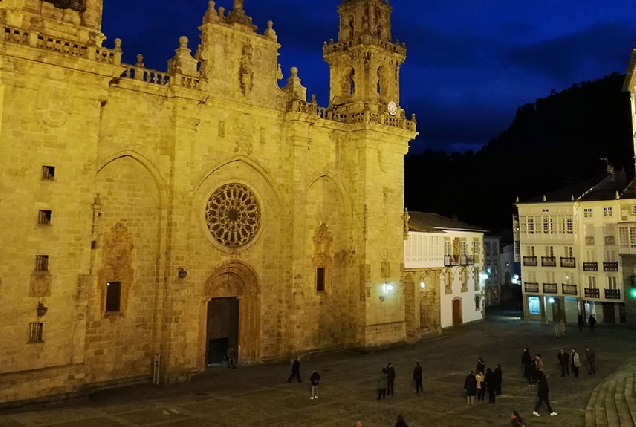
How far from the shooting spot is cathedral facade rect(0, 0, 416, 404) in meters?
17.6

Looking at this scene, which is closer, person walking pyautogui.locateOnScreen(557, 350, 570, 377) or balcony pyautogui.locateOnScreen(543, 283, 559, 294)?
person walking pyautogui.locateOnScreen(557, 350, 570, 377)

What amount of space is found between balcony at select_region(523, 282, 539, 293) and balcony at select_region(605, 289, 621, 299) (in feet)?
17.6

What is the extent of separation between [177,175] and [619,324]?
37.3 m

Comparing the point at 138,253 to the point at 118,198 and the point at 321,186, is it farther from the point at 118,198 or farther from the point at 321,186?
the point at 321,186

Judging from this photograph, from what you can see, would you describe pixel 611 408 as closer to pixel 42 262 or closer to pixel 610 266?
pixel 42 262

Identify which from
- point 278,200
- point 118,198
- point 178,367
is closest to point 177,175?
point 118,198

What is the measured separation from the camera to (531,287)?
4412 cm

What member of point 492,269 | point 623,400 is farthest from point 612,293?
point 623,400

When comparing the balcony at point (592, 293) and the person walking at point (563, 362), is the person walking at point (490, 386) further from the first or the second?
the balcony at point (592, 293)

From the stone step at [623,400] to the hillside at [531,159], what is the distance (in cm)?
5968

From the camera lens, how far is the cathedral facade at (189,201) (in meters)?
17.6

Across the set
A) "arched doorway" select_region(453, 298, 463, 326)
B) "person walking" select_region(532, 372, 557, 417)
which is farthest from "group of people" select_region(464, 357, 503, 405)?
"arched doorway" select_region(453, 298, 463, 326)

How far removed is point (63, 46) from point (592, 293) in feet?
136

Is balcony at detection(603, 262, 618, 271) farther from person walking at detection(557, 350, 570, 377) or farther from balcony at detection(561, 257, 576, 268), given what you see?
person walking at detection(557, 350, 570, 377)
